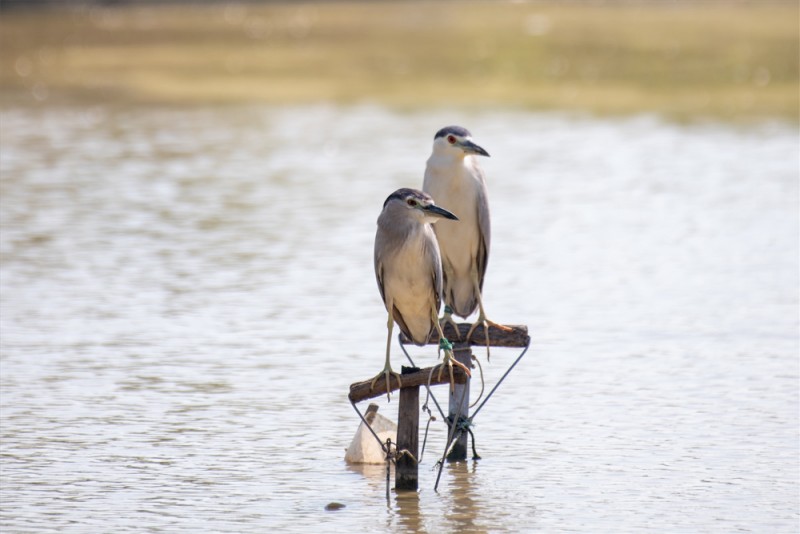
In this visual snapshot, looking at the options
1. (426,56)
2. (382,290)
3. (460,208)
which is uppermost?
(426,56)

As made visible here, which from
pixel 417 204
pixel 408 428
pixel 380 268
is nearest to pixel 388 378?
pixel 408 428

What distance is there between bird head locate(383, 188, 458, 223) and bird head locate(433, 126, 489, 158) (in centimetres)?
75

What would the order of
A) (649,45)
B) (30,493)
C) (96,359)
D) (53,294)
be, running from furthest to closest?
(649,45)
(53,294)
(96,359)
(30,493)

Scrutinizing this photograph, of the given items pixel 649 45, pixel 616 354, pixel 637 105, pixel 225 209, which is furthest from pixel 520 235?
pixel 649 45

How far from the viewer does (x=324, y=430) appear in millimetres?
8688

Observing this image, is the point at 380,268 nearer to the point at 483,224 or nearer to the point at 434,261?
the point at 434,261

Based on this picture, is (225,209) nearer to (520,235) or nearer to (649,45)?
(520,235)

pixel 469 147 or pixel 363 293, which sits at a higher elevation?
pixel 469 147

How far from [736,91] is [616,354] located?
16269 millimetres

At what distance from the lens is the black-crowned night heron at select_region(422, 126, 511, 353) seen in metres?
7.49

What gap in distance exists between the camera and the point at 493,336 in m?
7.48

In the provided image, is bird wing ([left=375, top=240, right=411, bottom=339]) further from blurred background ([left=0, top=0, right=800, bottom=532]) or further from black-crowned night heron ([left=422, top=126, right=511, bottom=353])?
blurred background ([left=0, top=0, right=800, bottom=532])

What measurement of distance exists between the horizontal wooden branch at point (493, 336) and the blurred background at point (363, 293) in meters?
0.76

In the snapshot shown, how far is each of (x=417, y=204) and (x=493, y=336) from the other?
1059 mm
